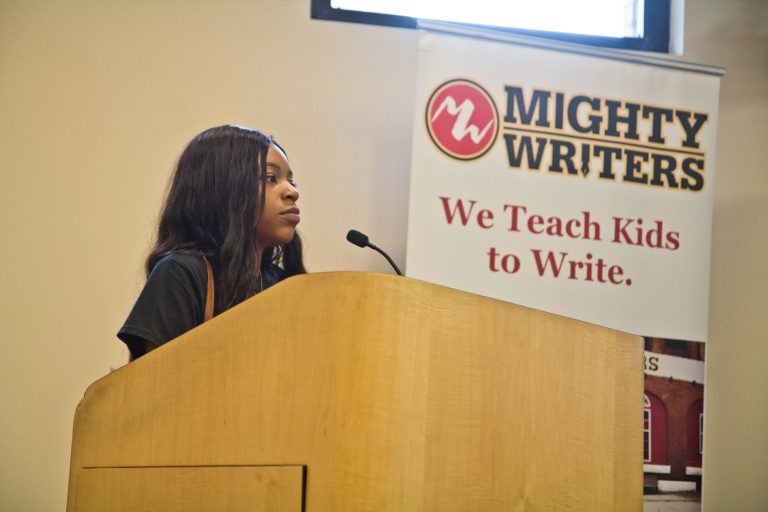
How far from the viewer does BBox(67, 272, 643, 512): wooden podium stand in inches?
53.2

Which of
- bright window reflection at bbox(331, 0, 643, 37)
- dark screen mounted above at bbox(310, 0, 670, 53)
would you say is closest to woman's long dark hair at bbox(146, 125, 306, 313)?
bright window reflection at bbox(331, 0, 643, 37)

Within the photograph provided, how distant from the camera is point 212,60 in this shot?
3543 millimetres

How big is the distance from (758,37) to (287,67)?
71.8 inches

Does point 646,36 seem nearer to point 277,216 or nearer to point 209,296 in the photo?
point 277,216

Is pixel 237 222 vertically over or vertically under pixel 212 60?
under

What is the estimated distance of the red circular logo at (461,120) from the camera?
10.2ft

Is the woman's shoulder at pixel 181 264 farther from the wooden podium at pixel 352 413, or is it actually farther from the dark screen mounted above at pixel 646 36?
the dark screen mounted above at pixel 646 36

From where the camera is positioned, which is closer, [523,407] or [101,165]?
[523,407]

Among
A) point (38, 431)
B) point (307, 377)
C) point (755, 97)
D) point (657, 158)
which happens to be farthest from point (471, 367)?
point (755, 97)

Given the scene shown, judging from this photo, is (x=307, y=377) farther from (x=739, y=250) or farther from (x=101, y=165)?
(x=739, y=250)

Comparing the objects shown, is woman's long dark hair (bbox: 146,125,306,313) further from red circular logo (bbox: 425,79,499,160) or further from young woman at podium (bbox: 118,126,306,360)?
red circular logo (bbox: 425,79,499,160)

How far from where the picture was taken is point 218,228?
84.2 inches

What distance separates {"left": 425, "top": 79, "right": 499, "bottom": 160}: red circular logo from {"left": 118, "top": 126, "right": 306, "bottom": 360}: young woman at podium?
0.92 meters

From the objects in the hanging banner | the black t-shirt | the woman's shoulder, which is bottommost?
the black t-shirt
